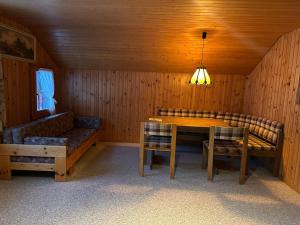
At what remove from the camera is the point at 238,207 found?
2.74m

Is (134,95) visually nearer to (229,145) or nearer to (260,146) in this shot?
(229,145)

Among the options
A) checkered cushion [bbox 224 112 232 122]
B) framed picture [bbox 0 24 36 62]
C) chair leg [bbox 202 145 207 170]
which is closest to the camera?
framed picture [bbox 0 24 36 62]

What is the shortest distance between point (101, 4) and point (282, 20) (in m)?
2.53

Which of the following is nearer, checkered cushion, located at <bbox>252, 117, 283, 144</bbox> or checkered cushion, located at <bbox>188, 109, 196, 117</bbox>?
checkered cushion, located at <bbox>252, 117, 283, 144</bbox>

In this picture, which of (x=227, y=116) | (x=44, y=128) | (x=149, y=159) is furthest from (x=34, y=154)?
(x=227, y=116)

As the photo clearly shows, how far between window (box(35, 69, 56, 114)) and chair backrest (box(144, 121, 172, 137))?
7.63ft

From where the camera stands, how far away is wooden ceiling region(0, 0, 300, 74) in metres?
3.01

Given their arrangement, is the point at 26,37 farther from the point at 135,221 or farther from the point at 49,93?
the point at 135,221

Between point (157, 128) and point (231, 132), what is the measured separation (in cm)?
106

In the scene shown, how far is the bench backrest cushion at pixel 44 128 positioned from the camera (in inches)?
125

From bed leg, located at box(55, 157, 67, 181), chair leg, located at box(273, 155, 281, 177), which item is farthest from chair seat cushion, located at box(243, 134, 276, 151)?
bed leg, located at box(55, 157, 67, 181)

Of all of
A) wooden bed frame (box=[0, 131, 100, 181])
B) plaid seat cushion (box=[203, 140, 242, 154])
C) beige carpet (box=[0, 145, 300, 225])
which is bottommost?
beige carpet (box=[0, 145, 300, 225])

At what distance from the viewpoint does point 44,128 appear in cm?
378

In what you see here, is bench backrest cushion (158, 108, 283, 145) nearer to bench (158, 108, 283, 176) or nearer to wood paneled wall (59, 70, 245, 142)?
bench (158, 108, 283, 176)
